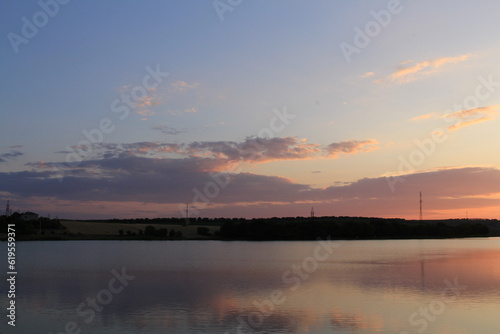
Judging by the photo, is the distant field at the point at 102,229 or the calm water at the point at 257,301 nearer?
the calm water at the point at 257,301

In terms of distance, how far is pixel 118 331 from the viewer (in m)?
20.4

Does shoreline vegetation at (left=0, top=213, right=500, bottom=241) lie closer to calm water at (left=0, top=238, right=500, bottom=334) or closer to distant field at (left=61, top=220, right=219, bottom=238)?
distant field at (left=61, top=220, right=219, bottom=238)

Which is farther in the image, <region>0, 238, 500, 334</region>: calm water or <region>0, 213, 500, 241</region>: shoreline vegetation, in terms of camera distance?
<region>0, 213, 500, 241</region>: shoreline vegetation

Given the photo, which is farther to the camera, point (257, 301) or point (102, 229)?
point (102, 229)

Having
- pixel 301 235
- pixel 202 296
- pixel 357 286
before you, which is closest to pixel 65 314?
pixel 202 296

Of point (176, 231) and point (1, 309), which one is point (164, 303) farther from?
point (176, 231)

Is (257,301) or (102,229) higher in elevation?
(102,229)

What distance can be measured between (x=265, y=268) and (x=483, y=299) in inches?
913

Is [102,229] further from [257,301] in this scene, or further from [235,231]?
[257,301]


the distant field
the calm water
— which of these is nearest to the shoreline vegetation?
the distant field

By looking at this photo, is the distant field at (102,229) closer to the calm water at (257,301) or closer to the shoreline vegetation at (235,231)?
the shoreline vegetation at (235,231)

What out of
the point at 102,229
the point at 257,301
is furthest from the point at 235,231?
the point at 257,301

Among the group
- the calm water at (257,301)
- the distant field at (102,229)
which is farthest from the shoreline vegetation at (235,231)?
the calm water at (257,301)

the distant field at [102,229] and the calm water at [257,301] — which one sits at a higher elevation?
the distant field at [102,229]
